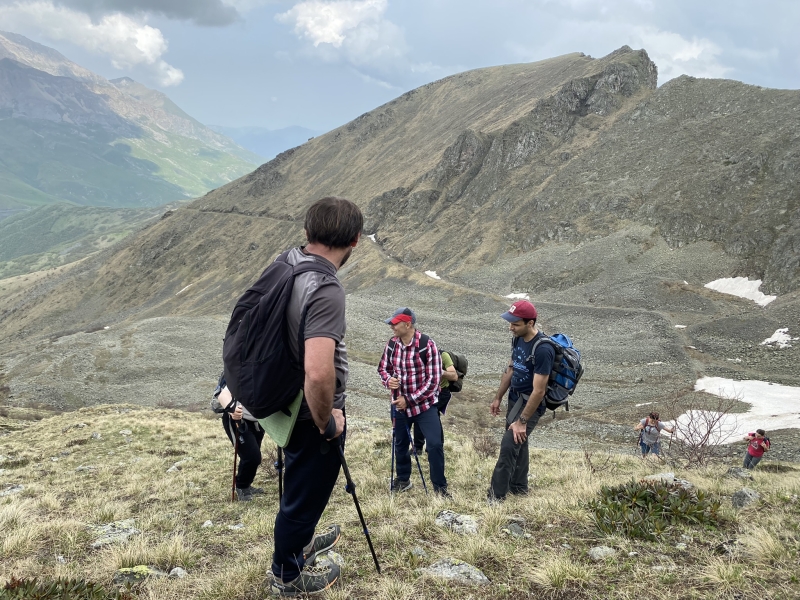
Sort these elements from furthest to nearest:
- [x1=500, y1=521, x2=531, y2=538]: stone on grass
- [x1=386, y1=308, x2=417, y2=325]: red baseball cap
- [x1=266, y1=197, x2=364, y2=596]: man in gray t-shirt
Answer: [x1=386, y1=308, x2=417, y2=325]: red baseball cap < [x1=500, y1=521, x2=531, y2=538]: stone on grass < [x1=266, y1=197, x2=364, y2=596]: man in gray t-shirt

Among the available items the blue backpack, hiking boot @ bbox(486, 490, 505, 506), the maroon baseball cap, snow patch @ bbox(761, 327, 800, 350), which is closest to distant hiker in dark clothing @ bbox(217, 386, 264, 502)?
hiking boot @ bbox(486, 490, 505, 506)

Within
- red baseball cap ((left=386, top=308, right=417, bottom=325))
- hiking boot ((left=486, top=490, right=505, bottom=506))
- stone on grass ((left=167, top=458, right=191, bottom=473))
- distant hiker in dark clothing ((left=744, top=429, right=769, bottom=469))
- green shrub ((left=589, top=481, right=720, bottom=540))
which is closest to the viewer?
green shrub ((left=589, top=481, right=720, bottom=540))

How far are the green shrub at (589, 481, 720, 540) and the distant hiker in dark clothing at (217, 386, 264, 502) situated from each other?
456 cm

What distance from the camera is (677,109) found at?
59188 millimetres

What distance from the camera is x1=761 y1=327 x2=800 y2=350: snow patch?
27.7 metres

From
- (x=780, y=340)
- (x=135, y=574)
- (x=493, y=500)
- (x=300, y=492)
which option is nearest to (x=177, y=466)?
(x=135, y=574)

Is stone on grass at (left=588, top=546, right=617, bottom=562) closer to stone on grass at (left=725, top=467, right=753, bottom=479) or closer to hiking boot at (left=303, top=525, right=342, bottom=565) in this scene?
hiking boot at (left=303, top=525, right=342, bottom=565)

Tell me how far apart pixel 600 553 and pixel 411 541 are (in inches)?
64.6

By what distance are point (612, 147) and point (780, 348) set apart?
39.4m

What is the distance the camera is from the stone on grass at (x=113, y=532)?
4.75 metres

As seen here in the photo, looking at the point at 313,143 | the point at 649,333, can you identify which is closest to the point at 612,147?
the point at 649,333

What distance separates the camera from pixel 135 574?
381cm

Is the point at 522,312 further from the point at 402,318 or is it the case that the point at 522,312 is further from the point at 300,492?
the point at 300,492

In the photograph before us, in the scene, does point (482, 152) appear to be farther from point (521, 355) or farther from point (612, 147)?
point (521, 355)
